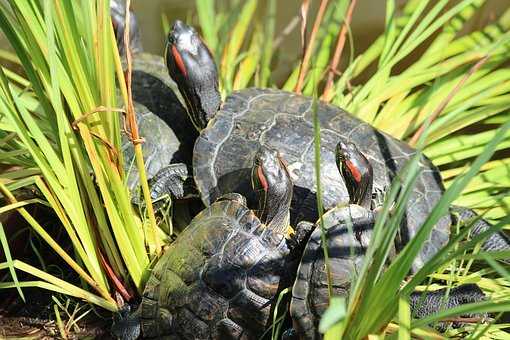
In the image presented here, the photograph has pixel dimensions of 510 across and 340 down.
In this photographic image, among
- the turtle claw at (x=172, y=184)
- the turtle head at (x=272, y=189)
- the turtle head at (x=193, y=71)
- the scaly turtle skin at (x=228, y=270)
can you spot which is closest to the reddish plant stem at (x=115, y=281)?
the scaly turtle skin at (x=228, y=270)

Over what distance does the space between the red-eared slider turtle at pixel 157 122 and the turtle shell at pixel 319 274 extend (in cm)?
71

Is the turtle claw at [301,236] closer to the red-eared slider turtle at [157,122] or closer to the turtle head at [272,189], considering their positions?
the turtle head at [272,189]

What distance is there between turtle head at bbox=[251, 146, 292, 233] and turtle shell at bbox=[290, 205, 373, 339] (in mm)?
181

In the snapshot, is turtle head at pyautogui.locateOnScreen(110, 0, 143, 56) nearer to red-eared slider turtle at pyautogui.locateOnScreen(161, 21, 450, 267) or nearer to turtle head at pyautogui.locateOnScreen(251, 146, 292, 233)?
red-eared slider turtle at pyautogui.locateOnScreen(161, 21, 450, 267)

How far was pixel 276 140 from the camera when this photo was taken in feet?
6.47

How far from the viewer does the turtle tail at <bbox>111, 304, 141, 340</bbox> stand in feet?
5.68

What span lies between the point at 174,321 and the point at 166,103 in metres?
0.90

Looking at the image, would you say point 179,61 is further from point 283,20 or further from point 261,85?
point 283,20

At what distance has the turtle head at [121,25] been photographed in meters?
2.39

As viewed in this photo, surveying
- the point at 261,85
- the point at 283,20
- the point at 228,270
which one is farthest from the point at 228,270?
the point at 283,20

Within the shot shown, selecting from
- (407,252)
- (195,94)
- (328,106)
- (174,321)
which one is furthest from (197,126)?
(407,252)

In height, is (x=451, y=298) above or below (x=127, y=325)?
above

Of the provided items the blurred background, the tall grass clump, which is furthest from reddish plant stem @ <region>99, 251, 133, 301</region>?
the blurred background

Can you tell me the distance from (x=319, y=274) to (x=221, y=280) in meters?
0.26
